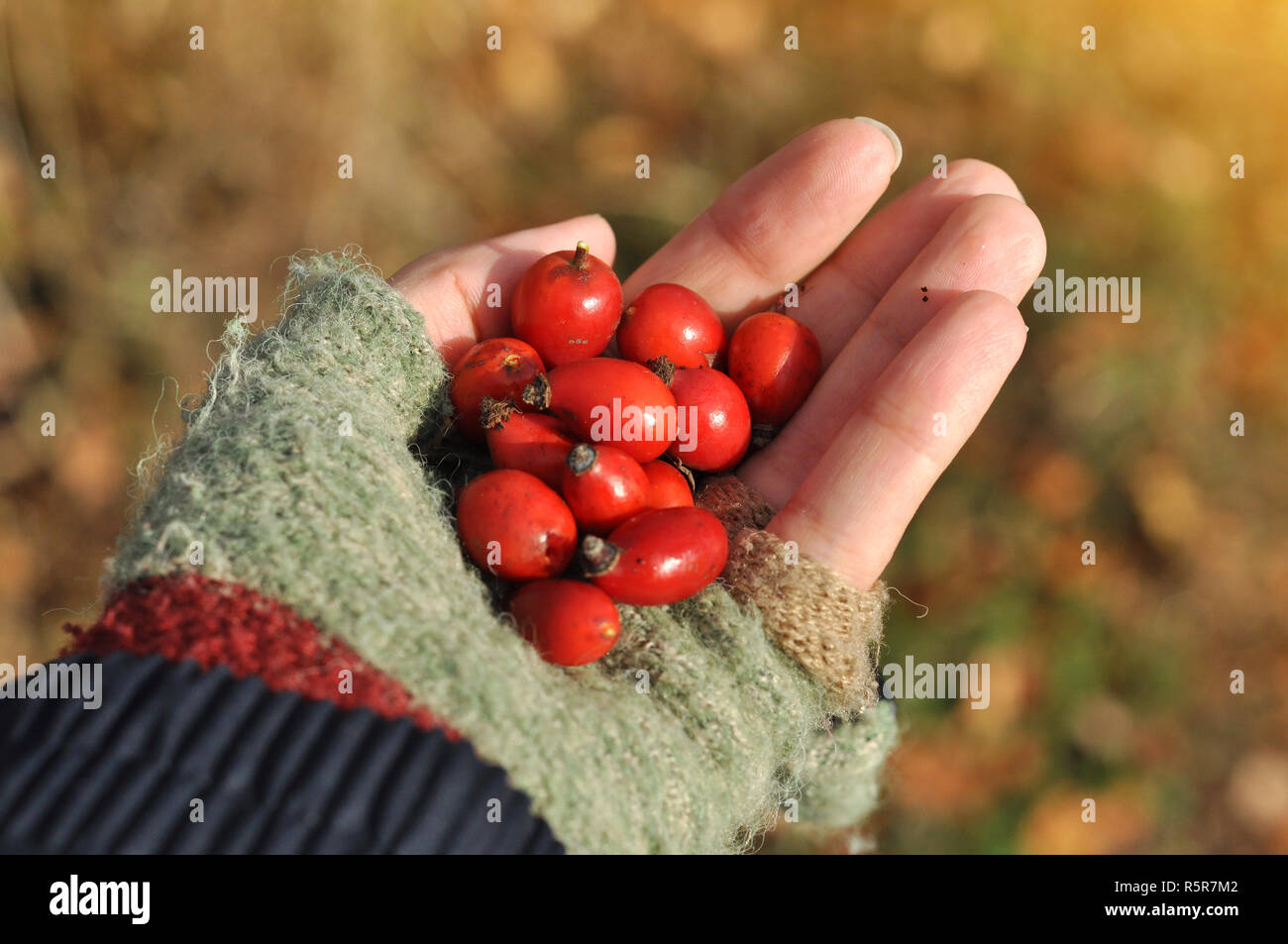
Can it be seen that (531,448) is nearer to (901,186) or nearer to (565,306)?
(565,306)

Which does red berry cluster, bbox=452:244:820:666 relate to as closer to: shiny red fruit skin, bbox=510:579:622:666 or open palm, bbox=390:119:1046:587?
shiny red fruit skin, bbox=510:579:622:666

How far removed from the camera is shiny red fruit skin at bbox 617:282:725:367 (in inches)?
104

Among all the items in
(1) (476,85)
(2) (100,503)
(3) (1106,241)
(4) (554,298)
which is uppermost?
(1) (476,85)

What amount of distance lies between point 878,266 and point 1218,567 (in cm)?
233

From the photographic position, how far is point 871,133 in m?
2.90

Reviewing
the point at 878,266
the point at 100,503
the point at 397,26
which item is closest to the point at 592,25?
the point at 397,26

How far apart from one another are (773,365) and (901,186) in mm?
1864

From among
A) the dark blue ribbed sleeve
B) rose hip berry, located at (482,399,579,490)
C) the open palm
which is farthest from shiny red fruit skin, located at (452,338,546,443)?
the dark blue ribbed sleeve

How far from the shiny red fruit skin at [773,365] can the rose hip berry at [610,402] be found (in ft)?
1.35

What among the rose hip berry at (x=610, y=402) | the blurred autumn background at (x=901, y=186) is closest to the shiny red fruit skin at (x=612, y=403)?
the rose hip berry at (x=610, y=402)

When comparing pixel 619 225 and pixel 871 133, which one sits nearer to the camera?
pixel 871 133

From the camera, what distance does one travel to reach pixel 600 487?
2.18m

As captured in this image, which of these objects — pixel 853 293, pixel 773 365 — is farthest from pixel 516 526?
pixel 853 293

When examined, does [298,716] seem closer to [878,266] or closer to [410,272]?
[410,272]
